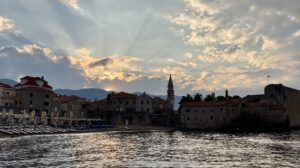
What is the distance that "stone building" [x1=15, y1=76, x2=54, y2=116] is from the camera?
120438 mm

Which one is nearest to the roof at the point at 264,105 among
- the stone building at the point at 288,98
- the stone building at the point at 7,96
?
the stone building at the point at 288,98

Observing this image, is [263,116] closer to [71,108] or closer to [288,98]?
[288,98]

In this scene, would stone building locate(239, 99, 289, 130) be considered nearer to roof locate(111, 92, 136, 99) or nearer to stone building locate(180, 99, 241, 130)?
stone building locate(180, 99, 241, 130)

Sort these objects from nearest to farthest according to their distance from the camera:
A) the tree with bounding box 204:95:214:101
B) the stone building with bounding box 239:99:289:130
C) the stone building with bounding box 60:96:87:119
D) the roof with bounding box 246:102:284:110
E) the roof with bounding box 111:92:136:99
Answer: the stone building with bounding box 239:99:289:130 < the roof with bounding box 246:102:284:110 < the stone building with bounding box 60:96:87:119 < the tree with bounding box 204:95:214:101 < the roof with bounding box 111:92:136:99

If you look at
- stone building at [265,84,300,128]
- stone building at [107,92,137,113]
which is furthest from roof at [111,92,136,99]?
stone building at [265,84,300,128]

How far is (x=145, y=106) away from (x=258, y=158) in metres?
113

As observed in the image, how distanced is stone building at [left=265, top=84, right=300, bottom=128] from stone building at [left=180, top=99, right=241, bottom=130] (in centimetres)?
1805

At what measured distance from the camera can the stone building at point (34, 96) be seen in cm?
12044

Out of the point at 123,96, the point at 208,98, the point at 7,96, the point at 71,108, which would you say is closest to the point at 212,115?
the point at 208,98

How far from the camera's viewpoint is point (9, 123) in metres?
96.7

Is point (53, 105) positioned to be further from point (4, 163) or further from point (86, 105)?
point (4, 163)

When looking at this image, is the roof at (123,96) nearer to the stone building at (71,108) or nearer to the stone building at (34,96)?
the stone building at (71,108)

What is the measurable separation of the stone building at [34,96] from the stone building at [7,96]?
1.57m

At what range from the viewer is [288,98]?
14275 cm
